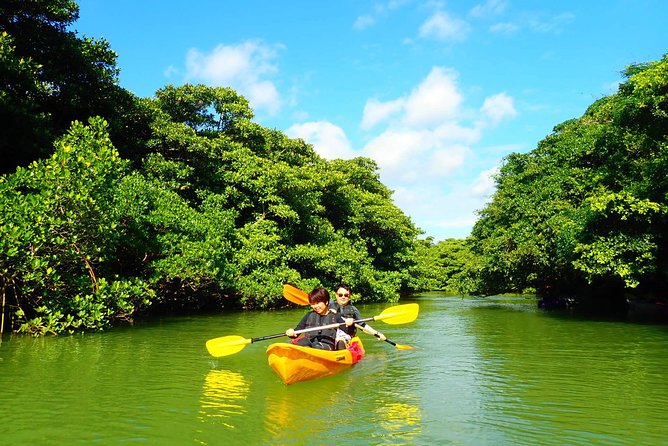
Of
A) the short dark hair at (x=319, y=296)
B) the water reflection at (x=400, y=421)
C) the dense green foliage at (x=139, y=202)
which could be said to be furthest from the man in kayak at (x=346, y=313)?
the dense green foliage at (x=139, y=202)

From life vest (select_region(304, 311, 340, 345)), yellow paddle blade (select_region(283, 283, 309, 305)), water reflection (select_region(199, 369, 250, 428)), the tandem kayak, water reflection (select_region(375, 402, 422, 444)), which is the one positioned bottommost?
water reflection (select_region(375, 402, 422, 444))

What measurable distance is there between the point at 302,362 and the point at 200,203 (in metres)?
16.0

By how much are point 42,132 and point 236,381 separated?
9662mm

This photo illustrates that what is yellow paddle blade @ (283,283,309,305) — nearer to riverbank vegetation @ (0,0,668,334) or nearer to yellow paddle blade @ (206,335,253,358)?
yellow paddle blade @ (206,335,253,358)

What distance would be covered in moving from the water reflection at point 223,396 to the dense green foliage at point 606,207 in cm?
1138

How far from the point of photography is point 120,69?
57.0 ft

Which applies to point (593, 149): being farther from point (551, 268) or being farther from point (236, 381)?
point (236, 381)

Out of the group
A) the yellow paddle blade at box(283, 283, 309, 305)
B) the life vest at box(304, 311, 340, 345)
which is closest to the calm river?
the life vest at box(304, 311, 340, 345)

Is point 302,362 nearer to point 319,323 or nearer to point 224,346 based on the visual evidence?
point 319,323

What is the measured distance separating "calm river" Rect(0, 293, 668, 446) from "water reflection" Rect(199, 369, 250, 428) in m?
0.02

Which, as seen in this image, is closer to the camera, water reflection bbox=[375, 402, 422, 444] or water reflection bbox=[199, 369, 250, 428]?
water reflection bbox=[375, 402, 422, 444]

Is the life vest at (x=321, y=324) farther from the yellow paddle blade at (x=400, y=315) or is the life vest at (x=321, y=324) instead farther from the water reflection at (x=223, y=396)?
the yellow paddle blade at (x=400, y=315)

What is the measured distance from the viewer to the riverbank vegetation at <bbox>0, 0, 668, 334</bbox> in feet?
35.7

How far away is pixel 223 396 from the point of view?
627cm
